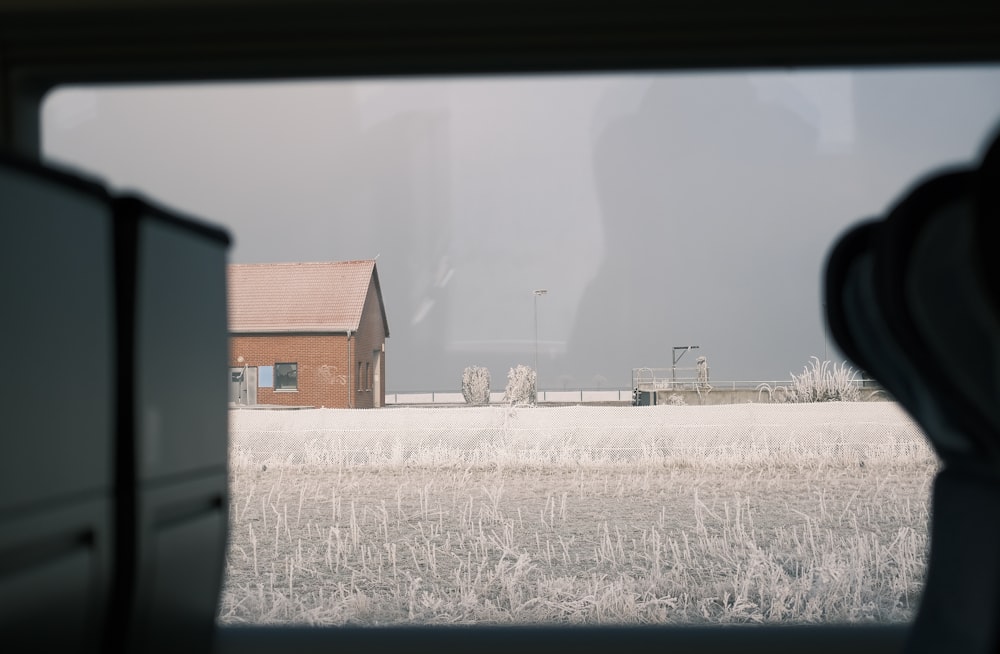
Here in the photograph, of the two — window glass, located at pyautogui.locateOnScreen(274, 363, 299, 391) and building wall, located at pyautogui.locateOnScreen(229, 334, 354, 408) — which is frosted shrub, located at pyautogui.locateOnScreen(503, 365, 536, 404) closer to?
building wall, located at pyautogui.locateOnScreen(229, 334, 354, 408)

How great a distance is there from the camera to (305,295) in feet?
12.4

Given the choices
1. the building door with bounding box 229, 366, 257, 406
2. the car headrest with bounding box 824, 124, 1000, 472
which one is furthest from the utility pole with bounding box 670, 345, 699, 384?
the car headrest with bounding box 824, 124, 1000, 472

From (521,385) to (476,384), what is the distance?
385mm

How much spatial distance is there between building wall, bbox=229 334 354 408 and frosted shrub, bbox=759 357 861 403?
5.70ft

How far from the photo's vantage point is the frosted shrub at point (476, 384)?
145 inches

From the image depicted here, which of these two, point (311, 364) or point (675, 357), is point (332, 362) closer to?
point (311, 364)

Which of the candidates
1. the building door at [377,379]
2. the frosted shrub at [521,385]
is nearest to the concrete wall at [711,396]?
the frosted shrub at [521,385]

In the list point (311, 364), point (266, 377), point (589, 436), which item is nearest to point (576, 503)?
point (589, 436)

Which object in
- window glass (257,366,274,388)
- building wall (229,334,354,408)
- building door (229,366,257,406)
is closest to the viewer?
building door (229,366,257,406)

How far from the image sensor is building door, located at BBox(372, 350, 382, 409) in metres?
3.54

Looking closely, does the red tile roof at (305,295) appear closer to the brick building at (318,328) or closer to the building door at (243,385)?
the brick building at (318,328)

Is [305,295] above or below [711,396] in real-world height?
above

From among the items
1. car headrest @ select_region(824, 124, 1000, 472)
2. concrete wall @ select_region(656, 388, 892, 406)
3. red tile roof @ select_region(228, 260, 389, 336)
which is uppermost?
red tile roof @ select_region(228, 260, 389, 336)

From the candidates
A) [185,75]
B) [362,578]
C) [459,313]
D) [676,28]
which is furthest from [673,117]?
[362,578]
